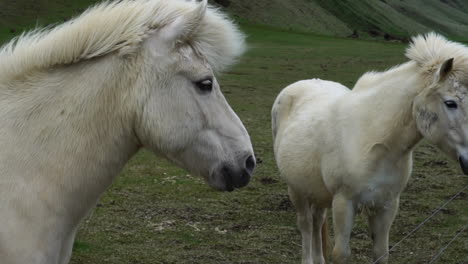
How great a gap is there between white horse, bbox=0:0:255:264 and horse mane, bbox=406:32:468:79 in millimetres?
2977

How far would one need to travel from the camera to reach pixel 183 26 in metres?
2.79

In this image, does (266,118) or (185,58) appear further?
(266,118)

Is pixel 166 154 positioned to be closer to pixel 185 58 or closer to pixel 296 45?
pixel 185 58

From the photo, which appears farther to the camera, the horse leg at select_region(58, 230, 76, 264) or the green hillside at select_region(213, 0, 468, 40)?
the green hillside at select_region(213, 0, 468, 40)

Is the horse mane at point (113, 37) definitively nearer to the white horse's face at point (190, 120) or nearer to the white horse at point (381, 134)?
the white horse's face at point (190, 120)

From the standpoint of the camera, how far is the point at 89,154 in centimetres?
283

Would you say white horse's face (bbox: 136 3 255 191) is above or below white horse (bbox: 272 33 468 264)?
above

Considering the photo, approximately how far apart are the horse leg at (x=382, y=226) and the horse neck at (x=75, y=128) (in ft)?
11.2

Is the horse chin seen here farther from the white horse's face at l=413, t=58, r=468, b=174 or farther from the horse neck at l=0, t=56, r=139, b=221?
the white horse's face at l=413, t=58, r=468, b=174

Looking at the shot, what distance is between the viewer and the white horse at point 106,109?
2771mm

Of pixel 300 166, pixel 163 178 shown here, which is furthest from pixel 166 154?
pixel 163 178

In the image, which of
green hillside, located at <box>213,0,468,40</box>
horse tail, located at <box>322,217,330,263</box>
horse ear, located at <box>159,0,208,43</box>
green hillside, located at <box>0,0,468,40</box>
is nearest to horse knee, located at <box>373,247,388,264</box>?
horse tail, located at <box>322,217,330,263</box>

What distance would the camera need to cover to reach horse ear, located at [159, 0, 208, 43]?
278 centimetres

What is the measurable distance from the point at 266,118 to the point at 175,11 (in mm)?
13202
